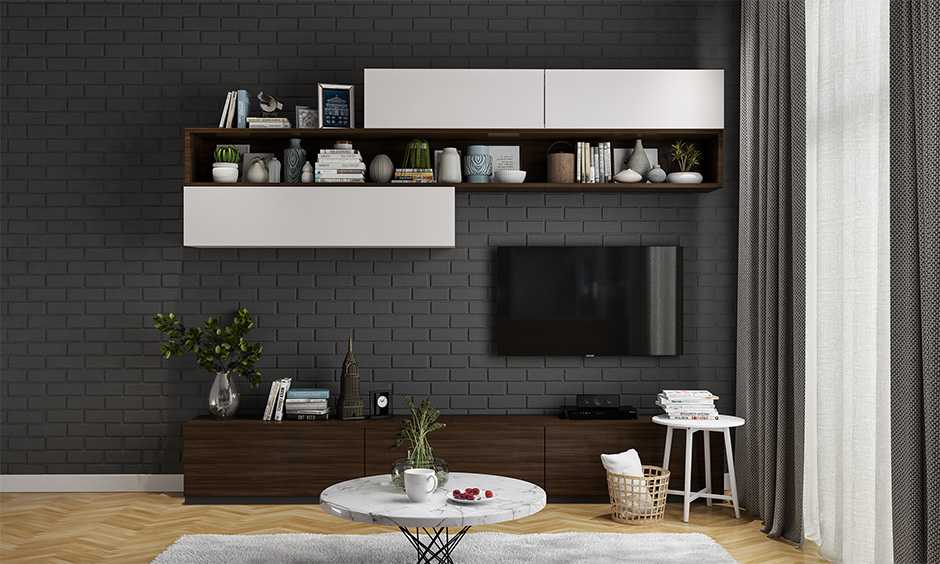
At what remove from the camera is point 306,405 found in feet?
14.5

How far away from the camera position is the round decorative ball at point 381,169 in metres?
4.50

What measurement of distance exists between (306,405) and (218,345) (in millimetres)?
619

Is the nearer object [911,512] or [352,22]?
[911,512]

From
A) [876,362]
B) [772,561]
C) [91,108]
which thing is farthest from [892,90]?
[91,108]

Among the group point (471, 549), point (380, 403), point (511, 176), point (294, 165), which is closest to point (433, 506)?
point (471, 549)

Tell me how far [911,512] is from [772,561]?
1.01 metres

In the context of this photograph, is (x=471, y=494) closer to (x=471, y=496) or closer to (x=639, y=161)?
(x=471, y=496)

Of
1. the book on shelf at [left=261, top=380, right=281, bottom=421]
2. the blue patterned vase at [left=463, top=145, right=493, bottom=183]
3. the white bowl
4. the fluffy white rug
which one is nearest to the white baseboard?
the book on shelf at [left=261, top=380, right=281, bottom=421]

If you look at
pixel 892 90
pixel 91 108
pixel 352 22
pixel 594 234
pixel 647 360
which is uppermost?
pixel 352 22

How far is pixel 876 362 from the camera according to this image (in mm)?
2971

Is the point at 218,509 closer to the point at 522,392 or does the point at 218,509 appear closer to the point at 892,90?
the point at 522,392

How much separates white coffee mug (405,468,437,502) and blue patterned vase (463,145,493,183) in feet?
7.04

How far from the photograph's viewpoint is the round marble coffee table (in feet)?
8.61

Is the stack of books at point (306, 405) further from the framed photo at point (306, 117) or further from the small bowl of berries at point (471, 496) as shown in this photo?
the small bowl of berries at point (471, 496)
